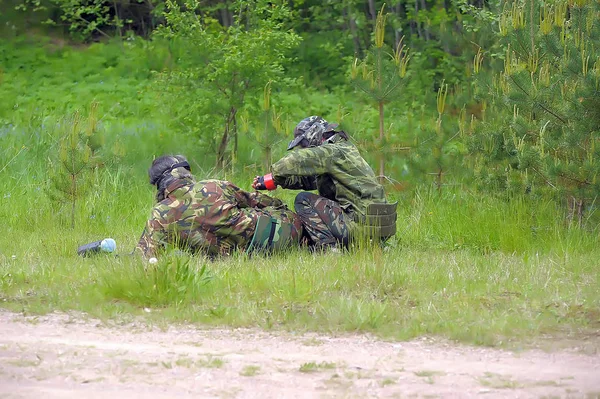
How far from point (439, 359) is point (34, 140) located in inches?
338

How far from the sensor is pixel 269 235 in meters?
7.71

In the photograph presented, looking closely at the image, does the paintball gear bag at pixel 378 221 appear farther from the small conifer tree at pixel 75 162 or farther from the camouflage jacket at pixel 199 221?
the small conifer tree at pixel 75 162

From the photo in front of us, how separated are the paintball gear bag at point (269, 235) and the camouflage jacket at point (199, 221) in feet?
0.18

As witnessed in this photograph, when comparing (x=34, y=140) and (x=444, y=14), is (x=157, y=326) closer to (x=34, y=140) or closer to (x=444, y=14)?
(x=34, y=140)

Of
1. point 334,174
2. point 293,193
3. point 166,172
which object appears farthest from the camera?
point 293,193

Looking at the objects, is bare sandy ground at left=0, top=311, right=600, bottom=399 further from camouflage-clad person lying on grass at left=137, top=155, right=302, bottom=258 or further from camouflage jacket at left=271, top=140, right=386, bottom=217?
camouflage jacket at left=271, top=140, right=386, bottom=217

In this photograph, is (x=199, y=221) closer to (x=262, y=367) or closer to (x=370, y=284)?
(x=370, y=284)

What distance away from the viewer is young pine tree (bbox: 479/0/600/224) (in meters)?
7.97

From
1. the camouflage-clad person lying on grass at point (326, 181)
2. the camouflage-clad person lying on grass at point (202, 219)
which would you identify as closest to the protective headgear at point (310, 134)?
the camouflage-clad person lying on grass at point (326, 181)

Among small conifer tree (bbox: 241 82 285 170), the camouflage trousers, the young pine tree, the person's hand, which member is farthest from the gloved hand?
small conifer tree (bbox: 241 82 285 170)

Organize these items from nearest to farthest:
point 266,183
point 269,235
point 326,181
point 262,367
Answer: point 262,367 < point 269,235 < point 266,183 < point 326,181

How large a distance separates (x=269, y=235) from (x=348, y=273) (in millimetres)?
1180

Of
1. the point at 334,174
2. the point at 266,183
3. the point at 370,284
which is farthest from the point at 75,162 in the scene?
the point at 370,284

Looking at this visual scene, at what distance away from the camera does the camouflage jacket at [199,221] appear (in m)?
7.45
